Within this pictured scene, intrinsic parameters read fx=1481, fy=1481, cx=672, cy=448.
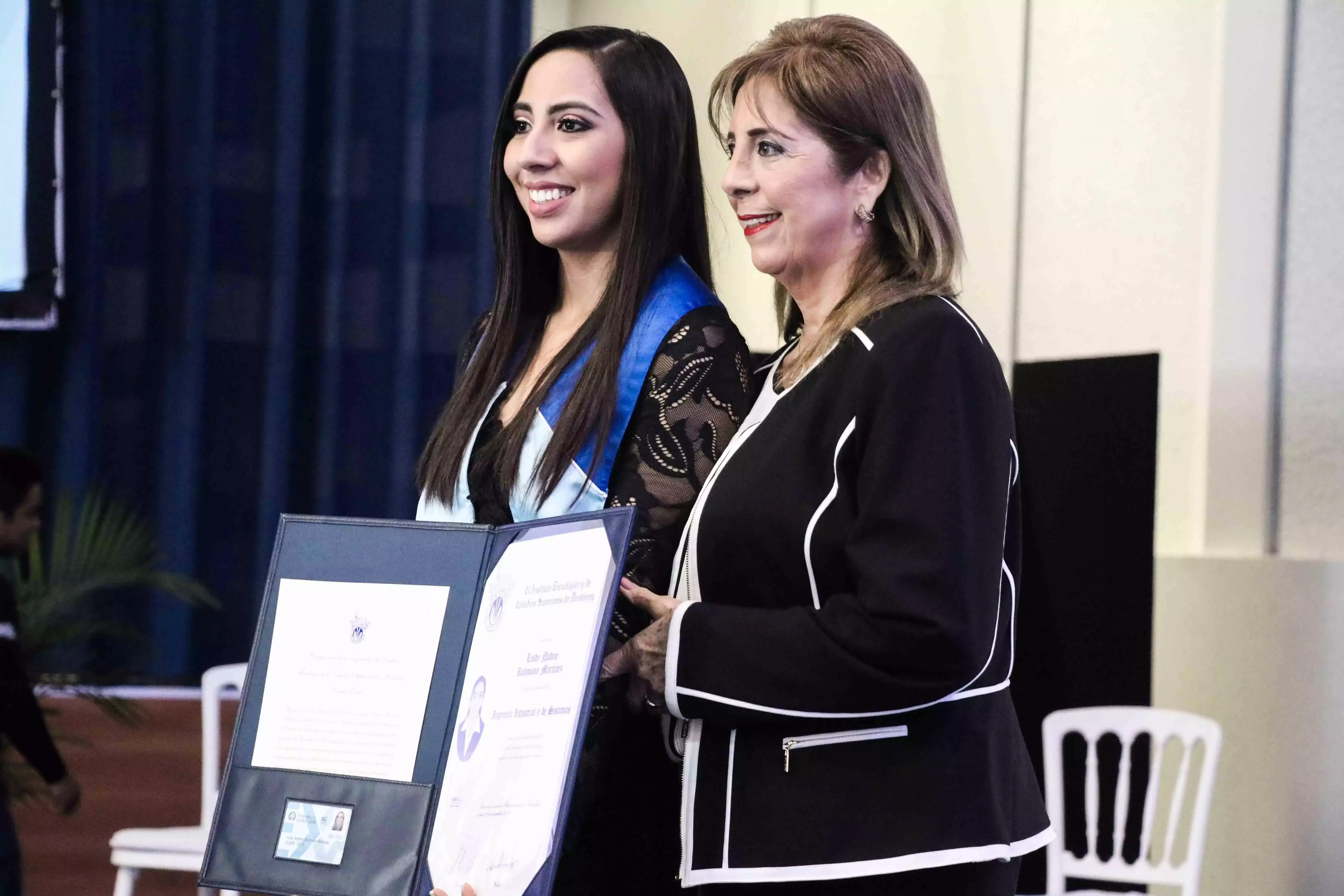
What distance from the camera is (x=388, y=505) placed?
4648 mm

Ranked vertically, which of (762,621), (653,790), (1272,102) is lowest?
(653,790)

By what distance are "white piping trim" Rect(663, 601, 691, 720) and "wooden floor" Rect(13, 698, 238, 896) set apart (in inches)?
124

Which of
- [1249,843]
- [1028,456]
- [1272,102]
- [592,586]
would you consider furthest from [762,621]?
[1272,102]

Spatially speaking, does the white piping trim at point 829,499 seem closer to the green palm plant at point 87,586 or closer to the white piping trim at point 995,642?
the white piping trim at point 995,642

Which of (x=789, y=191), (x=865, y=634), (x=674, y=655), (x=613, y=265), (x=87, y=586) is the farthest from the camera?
(x=87, y=586)

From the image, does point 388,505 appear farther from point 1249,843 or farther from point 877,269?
point 877,269

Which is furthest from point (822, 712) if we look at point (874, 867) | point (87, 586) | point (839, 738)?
point (87, 586)

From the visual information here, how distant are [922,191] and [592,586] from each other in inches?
20.8

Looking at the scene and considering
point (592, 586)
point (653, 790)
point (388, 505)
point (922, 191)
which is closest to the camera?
point (592, 586)

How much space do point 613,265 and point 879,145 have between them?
398 mm

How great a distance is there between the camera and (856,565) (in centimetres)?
136

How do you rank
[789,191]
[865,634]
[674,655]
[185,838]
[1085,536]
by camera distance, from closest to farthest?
1. [865,634]
2. [674,655]
3. [789,191]
4. [1085,536]
5. [185,838]

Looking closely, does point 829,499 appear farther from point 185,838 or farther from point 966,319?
point 185,838

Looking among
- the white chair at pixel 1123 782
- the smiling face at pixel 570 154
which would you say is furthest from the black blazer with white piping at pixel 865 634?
the white chair at pixel 1123 782
